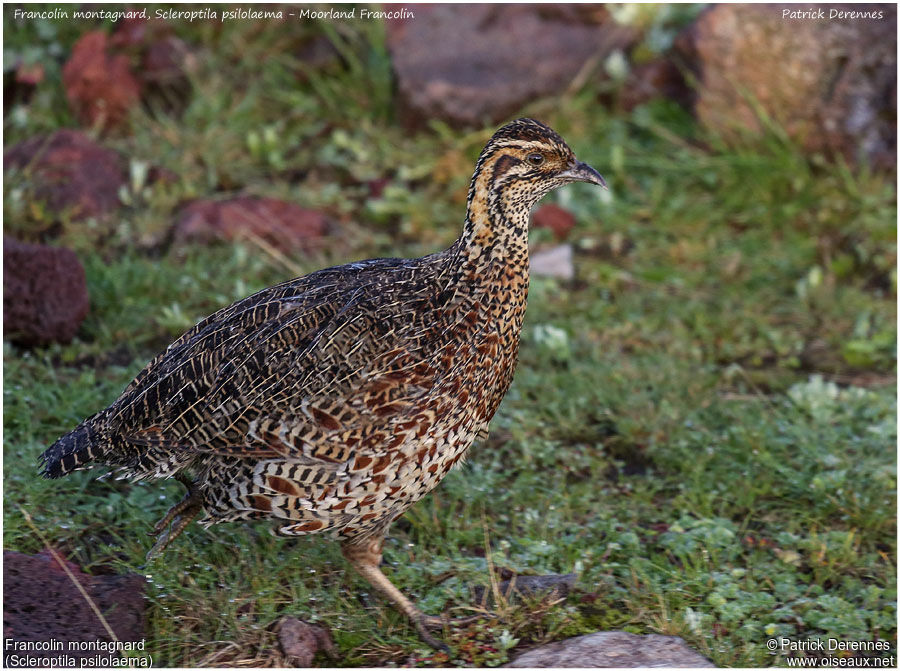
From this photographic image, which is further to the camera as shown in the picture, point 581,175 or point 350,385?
point 581,175

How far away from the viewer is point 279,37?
823 cm

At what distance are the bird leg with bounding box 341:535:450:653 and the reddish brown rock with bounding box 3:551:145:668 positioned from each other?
788mm

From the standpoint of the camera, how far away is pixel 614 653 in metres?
3.73

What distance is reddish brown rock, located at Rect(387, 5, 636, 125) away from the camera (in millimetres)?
7719

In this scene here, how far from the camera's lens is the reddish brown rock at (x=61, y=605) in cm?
360

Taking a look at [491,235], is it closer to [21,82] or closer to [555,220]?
[555,220]

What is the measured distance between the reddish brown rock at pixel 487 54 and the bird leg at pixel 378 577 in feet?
14.5

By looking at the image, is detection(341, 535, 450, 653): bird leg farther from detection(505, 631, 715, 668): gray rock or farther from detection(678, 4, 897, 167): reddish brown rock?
detection(678, 4, 897, 167): reddish brown rock

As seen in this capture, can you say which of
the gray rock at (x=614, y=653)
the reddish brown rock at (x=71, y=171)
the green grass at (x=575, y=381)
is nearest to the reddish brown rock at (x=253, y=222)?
the green grass at (x=575, y=381)

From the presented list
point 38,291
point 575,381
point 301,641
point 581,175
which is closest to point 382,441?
point 301,641

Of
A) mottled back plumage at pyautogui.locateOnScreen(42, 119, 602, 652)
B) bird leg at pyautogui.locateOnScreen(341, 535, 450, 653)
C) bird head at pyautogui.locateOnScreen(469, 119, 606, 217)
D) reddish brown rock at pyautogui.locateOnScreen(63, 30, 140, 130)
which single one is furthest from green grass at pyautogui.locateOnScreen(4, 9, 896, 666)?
bird head at pyautogui.locateOnScreen(469, 119, 606, 217)

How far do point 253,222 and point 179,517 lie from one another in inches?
115

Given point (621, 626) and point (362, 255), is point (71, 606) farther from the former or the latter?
point (362, 255)

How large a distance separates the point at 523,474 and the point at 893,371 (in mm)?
2442
